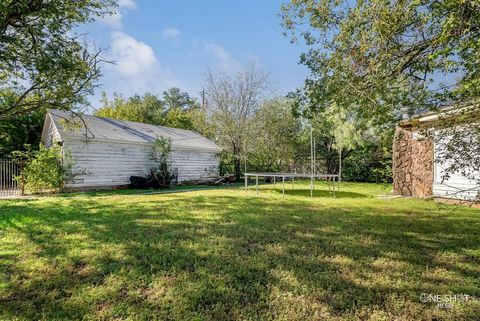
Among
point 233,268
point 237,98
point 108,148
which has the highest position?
point 237,98

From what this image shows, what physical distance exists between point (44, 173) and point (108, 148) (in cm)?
285

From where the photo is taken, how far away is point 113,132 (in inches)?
557

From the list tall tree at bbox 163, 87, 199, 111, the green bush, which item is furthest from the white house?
tall tree at bbox 163, 87, 199, 111

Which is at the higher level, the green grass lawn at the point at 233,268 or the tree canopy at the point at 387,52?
the tree canopy at the point at 387,52

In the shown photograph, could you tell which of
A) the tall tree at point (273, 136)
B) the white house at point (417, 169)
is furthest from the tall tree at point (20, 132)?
the white house at point (417, 169)

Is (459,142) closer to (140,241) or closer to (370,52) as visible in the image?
(370,52)

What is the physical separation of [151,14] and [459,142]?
33.2 ft

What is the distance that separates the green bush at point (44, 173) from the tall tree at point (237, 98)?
33.8 ft

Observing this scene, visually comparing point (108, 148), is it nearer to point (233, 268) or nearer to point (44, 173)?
point (44, 173)

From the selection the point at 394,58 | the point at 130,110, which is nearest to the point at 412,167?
the point at 394,58

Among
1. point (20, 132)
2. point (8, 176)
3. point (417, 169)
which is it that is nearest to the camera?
point (417, 169)

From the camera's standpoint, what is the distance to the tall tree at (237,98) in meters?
19.4

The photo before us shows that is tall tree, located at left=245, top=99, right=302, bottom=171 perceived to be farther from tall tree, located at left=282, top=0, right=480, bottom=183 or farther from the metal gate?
tall tree, located at left=282, top=0, right=480, bottom=183

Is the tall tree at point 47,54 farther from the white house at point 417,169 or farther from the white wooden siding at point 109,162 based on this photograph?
the white house at point 417,169
